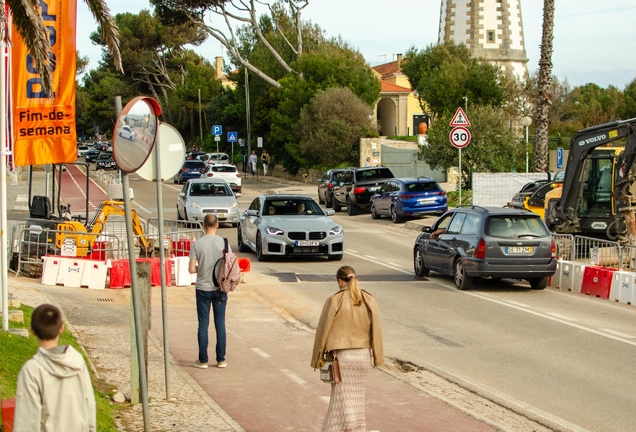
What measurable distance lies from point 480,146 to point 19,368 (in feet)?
95.8

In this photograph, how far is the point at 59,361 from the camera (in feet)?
16.3

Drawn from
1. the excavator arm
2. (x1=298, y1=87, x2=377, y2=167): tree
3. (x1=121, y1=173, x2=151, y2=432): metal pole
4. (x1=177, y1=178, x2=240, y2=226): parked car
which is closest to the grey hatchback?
→ the excavator arm

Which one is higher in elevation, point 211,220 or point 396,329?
point 211,220

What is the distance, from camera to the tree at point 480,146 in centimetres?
3622

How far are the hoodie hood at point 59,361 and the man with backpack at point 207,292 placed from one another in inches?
214

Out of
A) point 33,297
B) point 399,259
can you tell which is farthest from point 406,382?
point 399,259

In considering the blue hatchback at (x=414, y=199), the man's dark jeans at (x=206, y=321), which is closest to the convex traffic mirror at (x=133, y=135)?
the man's dark jeans at (x=206, y=321)

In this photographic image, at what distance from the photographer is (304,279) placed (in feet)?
62.7

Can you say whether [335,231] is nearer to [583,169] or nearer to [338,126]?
[583,169]

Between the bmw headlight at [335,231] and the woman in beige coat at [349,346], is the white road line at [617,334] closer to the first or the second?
the woman in beige coat at [349,346]

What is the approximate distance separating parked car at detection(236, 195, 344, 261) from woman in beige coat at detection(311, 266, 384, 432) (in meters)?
14.0

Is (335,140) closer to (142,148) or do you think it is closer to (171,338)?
(171,338)

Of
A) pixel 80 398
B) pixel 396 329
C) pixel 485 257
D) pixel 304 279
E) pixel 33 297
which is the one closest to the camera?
pixel 80 398

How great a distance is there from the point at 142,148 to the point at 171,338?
5.46 m
